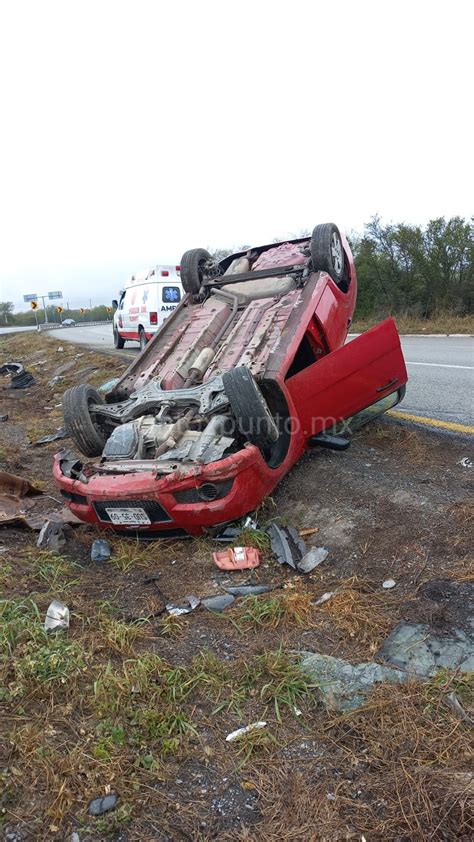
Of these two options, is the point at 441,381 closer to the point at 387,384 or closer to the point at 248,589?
the point at 387,384

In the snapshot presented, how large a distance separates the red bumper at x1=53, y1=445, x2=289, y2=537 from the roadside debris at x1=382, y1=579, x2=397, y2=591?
983 millimetres

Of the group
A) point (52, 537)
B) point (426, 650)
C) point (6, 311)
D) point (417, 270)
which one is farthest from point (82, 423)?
point (6, 311)

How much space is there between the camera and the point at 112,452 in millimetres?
3936

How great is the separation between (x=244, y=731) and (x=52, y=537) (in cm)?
208

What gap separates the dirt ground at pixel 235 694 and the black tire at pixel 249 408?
0.57 metres

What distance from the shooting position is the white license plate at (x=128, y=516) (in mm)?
3436

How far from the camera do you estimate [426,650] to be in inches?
92.7

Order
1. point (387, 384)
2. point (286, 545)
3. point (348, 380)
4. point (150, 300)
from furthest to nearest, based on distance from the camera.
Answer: point (150, 300)
point (387, 384)
point (348, 380)
point (286, 545)

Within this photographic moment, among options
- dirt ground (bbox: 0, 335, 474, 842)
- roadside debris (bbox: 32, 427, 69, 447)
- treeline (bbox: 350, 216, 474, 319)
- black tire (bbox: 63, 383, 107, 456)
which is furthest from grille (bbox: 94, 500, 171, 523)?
treeline (bbox: 350, 216, 474, 319)

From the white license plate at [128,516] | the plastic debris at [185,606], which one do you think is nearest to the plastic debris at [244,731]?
the plastic debris at [185,606]

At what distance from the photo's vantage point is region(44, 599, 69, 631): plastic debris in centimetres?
260

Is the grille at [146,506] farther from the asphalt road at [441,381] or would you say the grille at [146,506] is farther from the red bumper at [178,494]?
the asphalt road at [441,381]

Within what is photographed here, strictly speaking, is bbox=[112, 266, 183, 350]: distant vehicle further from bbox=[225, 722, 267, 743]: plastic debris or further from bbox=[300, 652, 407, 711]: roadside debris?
bbox=[225, 722, 267, 743]: plastic debris

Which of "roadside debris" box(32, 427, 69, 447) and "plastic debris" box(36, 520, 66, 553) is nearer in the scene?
"plastic debris" box(36, 520, 66, 553)
